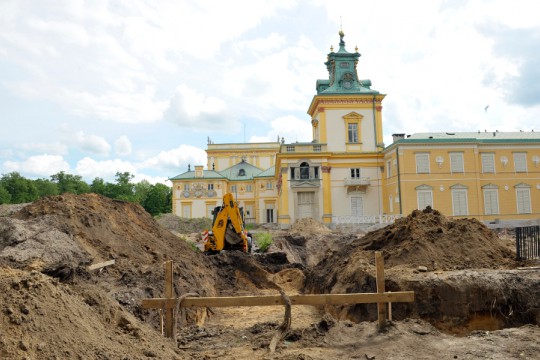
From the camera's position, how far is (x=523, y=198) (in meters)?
37.9

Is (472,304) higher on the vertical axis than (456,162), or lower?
lower

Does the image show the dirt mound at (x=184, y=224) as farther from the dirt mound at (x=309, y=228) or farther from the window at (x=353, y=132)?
the window at (x=353, y=132)

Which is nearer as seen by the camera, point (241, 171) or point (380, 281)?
point (380, 281)

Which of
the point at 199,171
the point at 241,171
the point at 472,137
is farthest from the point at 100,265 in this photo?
the point at 241,171

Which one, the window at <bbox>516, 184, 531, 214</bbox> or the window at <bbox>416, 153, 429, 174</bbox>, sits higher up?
the window at <bbox>416, 153, 429, 174</bbox>

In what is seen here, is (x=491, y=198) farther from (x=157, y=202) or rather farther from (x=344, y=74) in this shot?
(x=157, y=202)

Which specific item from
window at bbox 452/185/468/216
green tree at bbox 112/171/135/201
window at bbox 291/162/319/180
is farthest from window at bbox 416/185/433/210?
green tree at bbox 112/171/135/201

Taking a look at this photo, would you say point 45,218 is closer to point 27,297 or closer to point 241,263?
point 27,297

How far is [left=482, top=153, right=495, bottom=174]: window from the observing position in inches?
1491

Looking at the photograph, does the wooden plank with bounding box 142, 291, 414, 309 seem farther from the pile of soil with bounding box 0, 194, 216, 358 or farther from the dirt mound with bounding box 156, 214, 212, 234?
the dirt mound with bounding box 156, 214, 212, 234

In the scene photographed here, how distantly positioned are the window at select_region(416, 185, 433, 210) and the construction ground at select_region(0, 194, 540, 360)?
22.1m

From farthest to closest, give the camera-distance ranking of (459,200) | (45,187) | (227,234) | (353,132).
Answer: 1. (45,187)
2. (353,132)
3. (459,200)
4. (227,234)

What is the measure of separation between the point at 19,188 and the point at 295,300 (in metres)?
70.6

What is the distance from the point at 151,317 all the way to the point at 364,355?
399 centimetres
